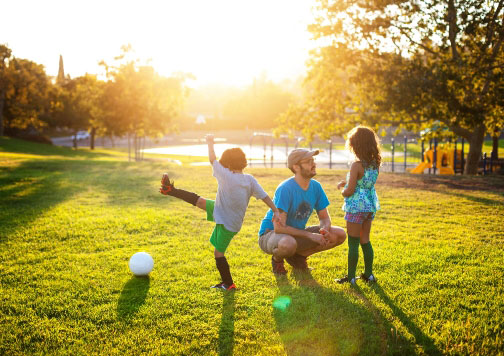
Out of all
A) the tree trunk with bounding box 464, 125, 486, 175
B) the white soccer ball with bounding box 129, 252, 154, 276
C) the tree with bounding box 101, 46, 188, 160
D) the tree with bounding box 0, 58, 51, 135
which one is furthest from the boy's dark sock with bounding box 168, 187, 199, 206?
the tree with bounding box 0, 58, 51, 135

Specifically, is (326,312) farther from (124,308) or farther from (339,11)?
(339,11)

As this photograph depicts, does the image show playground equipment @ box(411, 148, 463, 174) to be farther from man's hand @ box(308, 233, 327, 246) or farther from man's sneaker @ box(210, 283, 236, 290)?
man's sneaker @ box(210, 283, 236, 290)

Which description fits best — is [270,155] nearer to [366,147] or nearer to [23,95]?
[23,95]

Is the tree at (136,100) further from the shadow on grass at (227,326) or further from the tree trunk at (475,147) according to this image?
the shadow on grass at (227,326)

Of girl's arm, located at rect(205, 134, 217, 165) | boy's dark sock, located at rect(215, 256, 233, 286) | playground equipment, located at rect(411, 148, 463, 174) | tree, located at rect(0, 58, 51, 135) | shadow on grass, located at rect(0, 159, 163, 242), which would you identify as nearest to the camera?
girl's arm, located at rect(205, 134, 217, 165)

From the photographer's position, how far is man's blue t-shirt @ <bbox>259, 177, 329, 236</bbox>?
4895 millimetres

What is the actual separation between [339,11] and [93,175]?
11736 millimetres

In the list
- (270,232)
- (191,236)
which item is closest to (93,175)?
(191,236)

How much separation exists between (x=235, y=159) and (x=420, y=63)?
12951 mm

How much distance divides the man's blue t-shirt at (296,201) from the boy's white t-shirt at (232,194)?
29 centimetres

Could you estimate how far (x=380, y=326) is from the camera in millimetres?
3943

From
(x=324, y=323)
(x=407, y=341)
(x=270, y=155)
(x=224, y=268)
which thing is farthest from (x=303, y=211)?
(x=270, y=155)

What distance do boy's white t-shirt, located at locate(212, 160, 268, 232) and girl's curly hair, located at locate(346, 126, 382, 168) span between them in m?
1.17

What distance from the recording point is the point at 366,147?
15.6 feet
